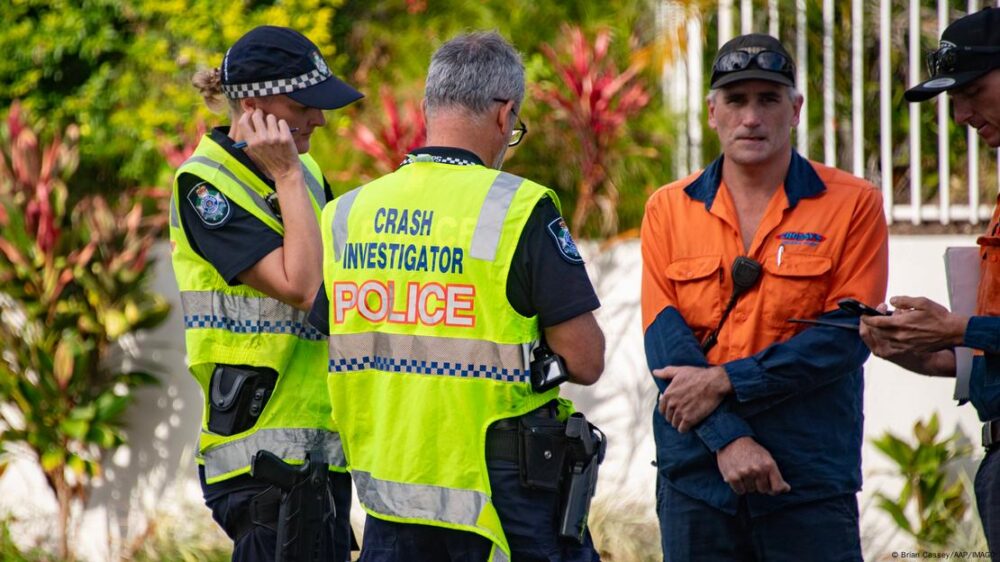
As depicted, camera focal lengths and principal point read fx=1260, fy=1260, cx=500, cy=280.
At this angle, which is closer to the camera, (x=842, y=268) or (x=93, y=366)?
(x=842, y=268)

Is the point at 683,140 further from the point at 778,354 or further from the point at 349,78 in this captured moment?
the point at 778,354

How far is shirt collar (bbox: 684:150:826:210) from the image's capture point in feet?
11.9

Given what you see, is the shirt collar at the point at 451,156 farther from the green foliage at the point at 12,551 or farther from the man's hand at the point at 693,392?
the green foliage at the point at 12,551

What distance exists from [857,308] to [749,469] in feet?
1.71

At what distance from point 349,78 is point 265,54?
17.3 feet

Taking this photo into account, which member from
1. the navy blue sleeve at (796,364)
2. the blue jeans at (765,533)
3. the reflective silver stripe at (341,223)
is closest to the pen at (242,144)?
the reflective silver stripe at (341,223)

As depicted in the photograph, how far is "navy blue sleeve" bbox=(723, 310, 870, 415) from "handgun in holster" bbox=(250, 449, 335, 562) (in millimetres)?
1208

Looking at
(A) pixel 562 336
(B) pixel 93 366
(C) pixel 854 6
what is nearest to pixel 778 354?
(A) pixel 562 336

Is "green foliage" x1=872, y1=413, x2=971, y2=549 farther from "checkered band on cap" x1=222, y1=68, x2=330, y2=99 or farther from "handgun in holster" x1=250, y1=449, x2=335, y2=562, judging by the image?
"checkered band on cap" x1=222, y1=68, x2=330, y2=99

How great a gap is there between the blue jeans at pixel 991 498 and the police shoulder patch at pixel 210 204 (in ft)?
7.06

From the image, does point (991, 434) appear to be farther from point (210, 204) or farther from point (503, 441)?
point (210, 204)

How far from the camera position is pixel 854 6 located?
6.58 meters

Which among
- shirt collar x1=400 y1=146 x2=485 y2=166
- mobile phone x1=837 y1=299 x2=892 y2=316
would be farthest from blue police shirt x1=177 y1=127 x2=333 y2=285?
mobile phone x1=837 y1=299 x2=892 y2=316

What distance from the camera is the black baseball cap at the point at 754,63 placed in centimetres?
363
